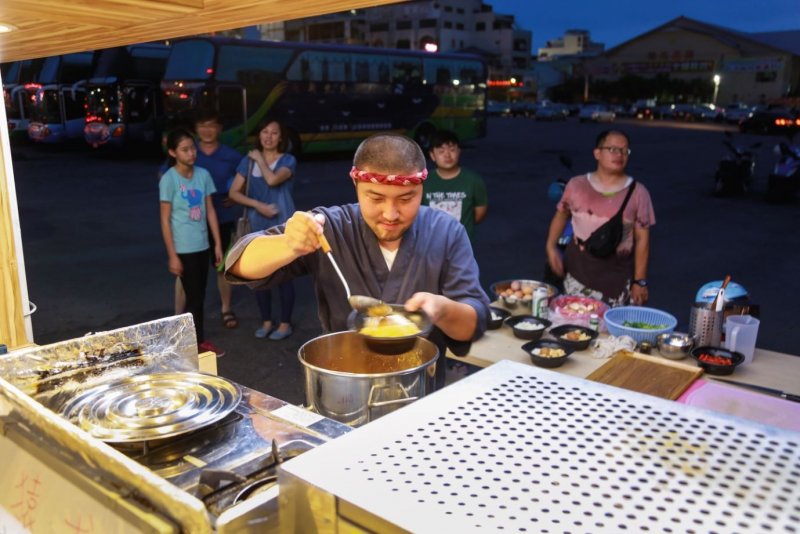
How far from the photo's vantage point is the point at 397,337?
173 centimetres

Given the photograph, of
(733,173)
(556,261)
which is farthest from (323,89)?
(556,261)

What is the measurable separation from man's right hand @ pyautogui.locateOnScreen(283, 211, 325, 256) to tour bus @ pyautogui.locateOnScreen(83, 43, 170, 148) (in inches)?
754

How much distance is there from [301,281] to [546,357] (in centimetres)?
500

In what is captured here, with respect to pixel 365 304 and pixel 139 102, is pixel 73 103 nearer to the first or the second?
pixel 139 102

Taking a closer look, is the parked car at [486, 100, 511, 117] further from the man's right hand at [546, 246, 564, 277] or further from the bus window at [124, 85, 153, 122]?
the man's right hand at [546, 246, 564, 277]

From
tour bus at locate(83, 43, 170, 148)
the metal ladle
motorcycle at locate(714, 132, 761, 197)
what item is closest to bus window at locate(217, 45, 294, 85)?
tour bus at locate(83, 43, 170, 148)

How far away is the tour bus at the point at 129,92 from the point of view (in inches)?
749

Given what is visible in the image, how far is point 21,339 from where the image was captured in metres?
2.40

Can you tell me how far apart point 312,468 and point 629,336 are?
280 centimetres

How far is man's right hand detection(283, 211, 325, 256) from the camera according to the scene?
185 cm

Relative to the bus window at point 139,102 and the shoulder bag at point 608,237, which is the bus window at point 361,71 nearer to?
the bus window at point 139,102

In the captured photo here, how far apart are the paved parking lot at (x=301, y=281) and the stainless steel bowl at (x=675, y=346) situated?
2.50 m

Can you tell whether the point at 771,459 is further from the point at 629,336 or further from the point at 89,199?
the point at 89,199

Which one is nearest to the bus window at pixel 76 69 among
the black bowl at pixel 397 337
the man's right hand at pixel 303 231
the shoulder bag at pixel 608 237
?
the shoulder bag at pixel 608 237
